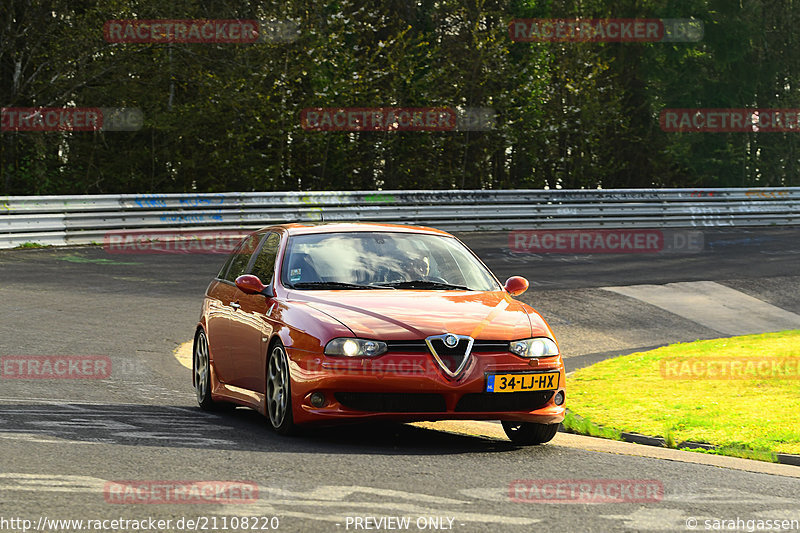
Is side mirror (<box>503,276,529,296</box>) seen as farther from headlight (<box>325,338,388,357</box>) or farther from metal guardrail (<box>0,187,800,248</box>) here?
metal guardrail (<box>0,187,800,248</box>)

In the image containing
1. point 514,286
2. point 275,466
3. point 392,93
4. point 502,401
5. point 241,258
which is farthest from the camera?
point 392,93

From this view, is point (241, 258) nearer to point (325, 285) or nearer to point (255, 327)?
point (255, 327)

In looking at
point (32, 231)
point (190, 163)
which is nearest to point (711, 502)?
point (32, 231)

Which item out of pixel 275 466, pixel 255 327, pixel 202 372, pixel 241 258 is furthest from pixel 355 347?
pixel 202 372

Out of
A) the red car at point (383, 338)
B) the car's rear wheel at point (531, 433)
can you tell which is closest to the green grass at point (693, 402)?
the car's rear wheel at point (531, 433)

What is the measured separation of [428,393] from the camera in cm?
806

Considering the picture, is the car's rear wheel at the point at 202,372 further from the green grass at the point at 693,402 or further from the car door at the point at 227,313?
the green grass at the point at 693,402

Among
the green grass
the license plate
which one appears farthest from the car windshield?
the green grass

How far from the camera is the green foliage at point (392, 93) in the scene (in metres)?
30.6

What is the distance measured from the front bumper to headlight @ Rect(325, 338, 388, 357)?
37 mm

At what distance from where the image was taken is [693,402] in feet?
38.4

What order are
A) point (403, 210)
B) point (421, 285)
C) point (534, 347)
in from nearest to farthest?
point (534, 347) < point (421, 285) < point (403, 210)

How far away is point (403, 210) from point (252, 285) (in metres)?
21.5

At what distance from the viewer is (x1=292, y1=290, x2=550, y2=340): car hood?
8133 mm
